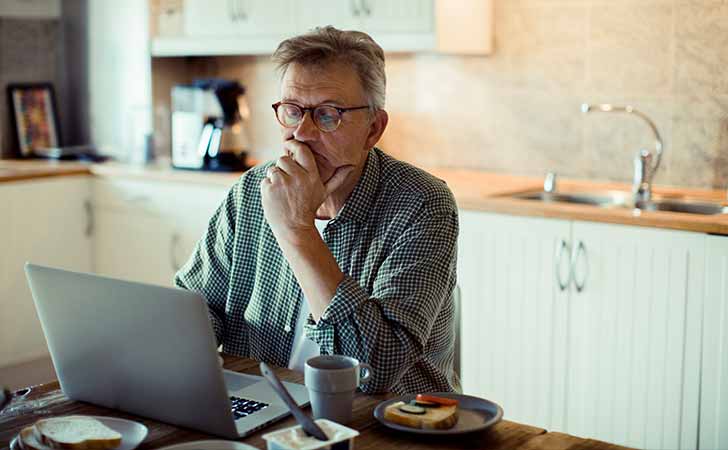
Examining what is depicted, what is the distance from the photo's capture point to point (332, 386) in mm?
1419

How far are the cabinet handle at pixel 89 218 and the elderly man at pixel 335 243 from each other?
88.8 inches

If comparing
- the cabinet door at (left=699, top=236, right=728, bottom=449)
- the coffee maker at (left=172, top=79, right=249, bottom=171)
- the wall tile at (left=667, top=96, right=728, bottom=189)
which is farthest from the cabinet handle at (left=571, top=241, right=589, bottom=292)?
the coffee maker at (left=172, top=79, right=249, bottom=171)

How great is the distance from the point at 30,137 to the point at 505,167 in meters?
2.18

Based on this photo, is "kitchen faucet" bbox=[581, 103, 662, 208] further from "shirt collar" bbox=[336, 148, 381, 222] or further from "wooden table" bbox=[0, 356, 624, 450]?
"wooden table" bbox=[0, 356, 624, 450]

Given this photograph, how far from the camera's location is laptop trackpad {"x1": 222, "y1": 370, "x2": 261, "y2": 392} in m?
1.65

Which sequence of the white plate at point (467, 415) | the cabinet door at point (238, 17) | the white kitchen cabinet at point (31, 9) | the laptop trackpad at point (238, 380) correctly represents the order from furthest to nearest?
the white kitchen cabinet at point (31, 9) → the cabinet door at point (238, 17) → the laptop trackpad at point (238, 380) → the white plate at point (467, 415)

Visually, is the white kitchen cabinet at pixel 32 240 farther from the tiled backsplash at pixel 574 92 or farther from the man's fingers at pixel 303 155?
the man's fingers at pixel 303 155

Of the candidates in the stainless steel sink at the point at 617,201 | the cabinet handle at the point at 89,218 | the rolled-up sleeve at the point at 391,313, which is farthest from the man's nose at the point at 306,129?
the cabinet handle at the point at 89,218

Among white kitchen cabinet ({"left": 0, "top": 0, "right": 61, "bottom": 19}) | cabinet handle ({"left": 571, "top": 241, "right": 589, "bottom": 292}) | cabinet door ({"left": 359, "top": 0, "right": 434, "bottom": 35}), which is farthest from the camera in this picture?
white kitchen cabinet ({"left": 0, "top": 0, "right": 61, "bottom": 19})

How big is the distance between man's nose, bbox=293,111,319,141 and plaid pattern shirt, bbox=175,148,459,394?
14cm

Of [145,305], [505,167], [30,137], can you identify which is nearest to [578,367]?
[505,167]

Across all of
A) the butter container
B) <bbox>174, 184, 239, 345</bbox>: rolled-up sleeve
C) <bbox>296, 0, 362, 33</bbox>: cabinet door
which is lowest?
the butter container

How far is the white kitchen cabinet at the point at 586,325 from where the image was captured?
9.00 ft

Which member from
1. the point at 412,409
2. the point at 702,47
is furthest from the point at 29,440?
the point at 702,47
